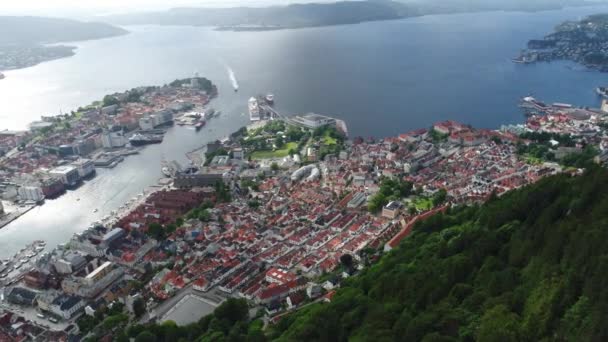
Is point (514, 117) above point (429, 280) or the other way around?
the other way around

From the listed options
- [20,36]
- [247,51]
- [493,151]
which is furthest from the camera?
[20,36]

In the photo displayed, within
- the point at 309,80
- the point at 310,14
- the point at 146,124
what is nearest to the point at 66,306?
the point at 146,124

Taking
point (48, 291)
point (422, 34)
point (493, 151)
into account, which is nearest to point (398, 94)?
point (493, 151)

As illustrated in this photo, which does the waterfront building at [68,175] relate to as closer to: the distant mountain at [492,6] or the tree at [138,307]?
the tree at [138,307]

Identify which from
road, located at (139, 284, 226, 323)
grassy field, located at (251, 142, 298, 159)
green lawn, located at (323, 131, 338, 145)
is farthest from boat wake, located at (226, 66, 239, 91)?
road, located at (139, 284, 226, 323)

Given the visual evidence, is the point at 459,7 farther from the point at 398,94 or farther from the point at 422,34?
the point at 398,94

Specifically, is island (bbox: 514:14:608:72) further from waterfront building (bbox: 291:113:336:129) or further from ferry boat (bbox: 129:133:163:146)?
ferry boat (bbox: 129:133:163:146)

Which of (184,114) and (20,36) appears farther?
(20,36)
